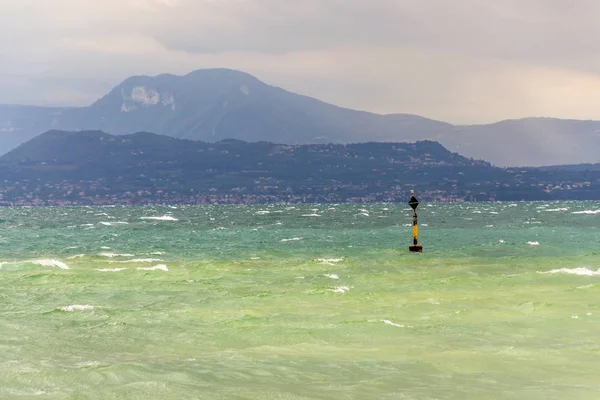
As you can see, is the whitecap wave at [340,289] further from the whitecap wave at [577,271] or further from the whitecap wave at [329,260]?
the whitecap wave at [329,260]

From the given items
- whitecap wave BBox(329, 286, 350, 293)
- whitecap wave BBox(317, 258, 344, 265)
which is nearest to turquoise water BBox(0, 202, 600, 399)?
whitecap wave BBox(329, 286, 350, 293)

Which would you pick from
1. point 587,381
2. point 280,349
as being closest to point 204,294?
point 280,349

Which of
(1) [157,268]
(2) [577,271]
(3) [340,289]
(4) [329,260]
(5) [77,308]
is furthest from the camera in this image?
(4) [329,260]

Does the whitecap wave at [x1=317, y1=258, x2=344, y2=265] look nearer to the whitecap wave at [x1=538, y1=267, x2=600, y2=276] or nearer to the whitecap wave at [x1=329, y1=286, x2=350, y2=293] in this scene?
the whitecap wave at [x1=538, y1=267, x2=600, y2=276]

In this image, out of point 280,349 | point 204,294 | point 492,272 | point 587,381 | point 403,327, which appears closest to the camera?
point 587,381

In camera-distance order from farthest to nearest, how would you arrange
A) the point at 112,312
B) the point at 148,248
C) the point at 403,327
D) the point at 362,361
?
the point at 148,248, the point at 112,312, the point at 403,327, the point at 362,361

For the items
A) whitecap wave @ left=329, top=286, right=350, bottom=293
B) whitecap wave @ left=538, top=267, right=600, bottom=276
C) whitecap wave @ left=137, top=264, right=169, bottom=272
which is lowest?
whitecap wave @ left=137, top=264, right=169, bottom=272

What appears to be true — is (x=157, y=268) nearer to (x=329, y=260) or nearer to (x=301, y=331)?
(x=329, y=260)

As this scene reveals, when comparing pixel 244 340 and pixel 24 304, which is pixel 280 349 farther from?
pixel 24 304

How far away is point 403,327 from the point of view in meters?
23.2

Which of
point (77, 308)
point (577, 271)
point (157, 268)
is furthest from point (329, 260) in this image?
point (77, 308)

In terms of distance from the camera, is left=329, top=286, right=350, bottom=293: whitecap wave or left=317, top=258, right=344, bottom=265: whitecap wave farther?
left=317, top=258, right=344, bottom=265: whitecap wave

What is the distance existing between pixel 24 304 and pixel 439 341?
1468 centimetres

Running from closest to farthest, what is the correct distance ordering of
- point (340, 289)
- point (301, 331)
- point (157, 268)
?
point (301, 331)
point (340, 289)
point (157, 268)
